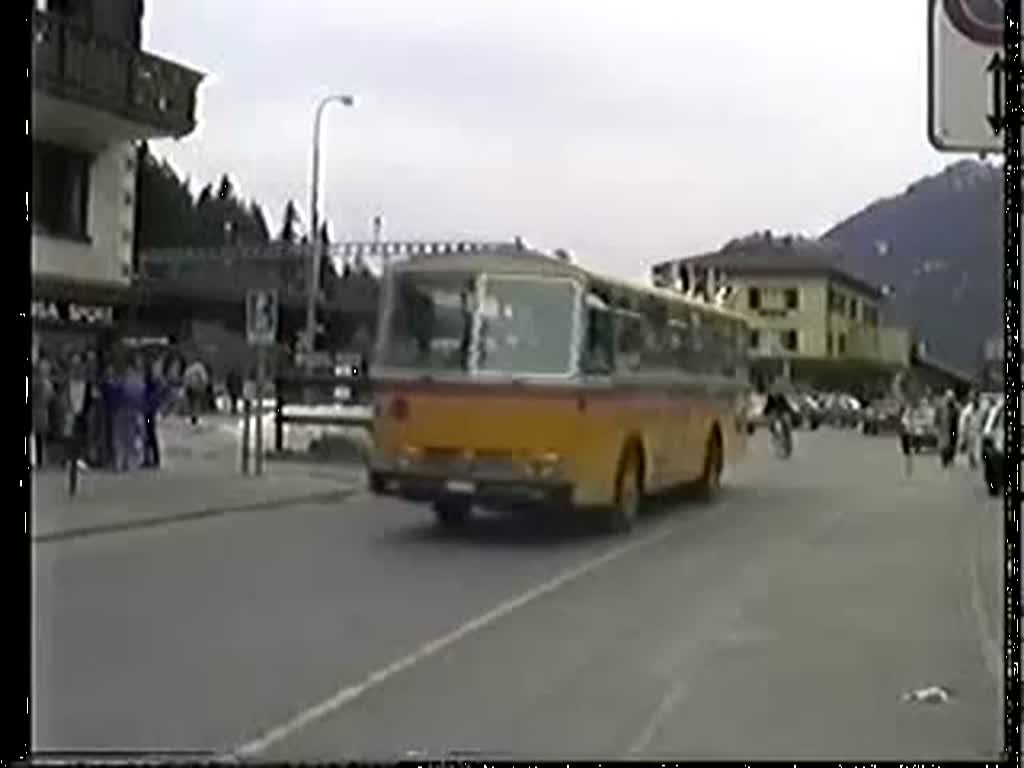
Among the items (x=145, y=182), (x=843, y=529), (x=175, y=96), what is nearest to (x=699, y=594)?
(x=843, y=529)

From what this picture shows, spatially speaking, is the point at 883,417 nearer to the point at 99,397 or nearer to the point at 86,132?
the point at 99,397

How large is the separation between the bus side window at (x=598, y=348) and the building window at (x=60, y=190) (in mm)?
5261

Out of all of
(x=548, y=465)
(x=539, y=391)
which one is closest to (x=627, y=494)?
(x=548, y=465)

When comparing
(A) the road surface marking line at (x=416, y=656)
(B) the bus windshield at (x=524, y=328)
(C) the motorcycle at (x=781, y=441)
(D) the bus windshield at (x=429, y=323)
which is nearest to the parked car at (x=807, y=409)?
(B) the bus windshield at (x=524, y=328)

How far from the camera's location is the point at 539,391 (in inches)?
492

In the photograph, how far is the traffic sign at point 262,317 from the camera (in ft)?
19.1

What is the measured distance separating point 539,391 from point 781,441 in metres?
3.47

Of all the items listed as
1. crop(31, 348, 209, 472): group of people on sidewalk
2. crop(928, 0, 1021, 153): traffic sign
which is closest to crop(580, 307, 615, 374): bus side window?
crop(31, 348, 209, 472): group of people on sidewalk

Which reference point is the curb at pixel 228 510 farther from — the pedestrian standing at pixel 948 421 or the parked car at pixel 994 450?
the parked car at pixel 994 450

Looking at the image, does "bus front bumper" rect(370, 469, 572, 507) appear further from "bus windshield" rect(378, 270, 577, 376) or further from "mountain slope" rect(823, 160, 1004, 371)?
"mountain slope" rect(823, 160, 1004, 371)

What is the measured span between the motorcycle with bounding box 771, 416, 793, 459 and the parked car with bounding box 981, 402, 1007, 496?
14.3ft

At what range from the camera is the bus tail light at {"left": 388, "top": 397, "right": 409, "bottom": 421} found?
12297 millimetres

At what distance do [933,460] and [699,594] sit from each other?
2.54 metres

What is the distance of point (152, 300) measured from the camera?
6348 mm
